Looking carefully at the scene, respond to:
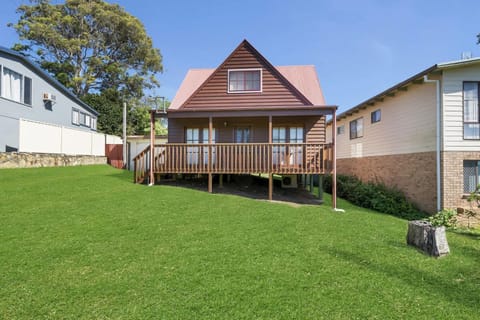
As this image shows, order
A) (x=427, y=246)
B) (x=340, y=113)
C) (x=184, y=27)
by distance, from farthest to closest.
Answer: (x=184, y=27)
(x=340, y=113)
(x=427, y=246)

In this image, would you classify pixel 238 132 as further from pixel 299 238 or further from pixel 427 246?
pixel 427 246

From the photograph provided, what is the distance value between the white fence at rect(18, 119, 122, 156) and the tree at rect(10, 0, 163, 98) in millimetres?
13382

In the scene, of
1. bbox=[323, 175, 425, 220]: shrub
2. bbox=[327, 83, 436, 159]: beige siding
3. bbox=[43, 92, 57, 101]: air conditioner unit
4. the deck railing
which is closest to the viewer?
the deck railing

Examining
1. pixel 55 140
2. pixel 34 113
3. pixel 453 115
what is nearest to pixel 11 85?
pixel 34 113

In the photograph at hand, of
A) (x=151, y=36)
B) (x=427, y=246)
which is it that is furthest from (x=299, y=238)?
(x=151, y=36)

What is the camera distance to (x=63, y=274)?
369 cm

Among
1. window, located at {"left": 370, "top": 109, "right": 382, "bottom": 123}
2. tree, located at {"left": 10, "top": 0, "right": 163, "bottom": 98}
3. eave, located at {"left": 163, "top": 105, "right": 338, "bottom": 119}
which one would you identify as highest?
A: tree, located at {"left": 10, "top": 0, "right": 163, "bottom": 98}

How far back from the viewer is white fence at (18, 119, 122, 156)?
43.9 feet

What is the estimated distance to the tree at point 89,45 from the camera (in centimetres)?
2711

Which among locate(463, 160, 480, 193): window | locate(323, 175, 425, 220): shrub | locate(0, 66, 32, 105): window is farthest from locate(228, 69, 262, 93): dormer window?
locate(0, 66, 32, 105): window

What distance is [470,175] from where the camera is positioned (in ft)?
31.2

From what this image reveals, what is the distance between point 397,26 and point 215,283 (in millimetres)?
16338

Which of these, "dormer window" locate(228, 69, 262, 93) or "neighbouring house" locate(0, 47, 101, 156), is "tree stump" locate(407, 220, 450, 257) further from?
"neighbouring house" locate(0, 47, 101, 156)

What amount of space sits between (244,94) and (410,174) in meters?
8.18
